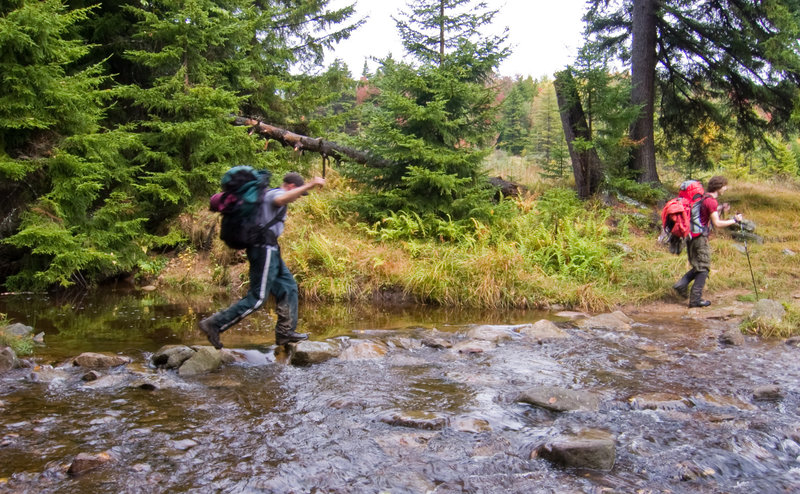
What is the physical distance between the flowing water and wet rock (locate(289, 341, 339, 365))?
0.14m

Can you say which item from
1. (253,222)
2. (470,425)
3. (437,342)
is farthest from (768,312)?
(253,222)

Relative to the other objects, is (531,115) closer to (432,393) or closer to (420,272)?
(420,272)

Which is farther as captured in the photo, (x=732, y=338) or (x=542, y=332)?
(x=542, y=332)

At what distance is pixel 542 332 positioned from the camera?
705 cm

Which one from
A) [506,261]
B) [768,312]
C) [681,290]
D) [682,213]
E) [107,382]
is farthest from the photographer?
[506,261]

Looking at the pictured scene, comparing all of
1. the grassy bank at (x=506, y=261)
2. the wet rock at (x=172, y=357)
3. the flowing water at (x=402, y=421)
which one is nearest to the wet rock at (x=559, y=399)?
the flowing water at (x=402, y=421)

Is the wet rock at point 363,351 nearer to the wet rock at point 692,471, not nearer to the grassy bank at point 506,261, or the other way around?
the grassy bank at point 506,261

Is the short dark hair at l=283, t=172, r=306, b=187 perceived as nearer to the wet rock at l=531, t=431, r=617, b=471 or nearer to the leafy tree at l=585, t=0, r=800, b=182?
the wet rock at l=531, t=431, r=617, b=471

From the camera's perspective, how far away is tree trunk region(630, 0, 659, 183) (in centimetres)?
1406

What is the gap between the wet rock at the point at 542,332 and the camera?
6898mm

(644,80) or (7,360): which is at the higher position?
(644,80)

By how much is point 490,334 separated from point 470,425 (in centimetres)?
312

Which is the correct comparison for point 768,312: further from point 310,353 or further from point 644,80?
point 644,80

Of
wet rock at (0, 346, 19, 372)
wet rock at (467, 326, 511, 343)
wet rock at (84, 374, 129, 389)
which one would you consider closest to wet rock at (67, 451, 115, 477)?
wet rock at (84, 374, 129, 389)
